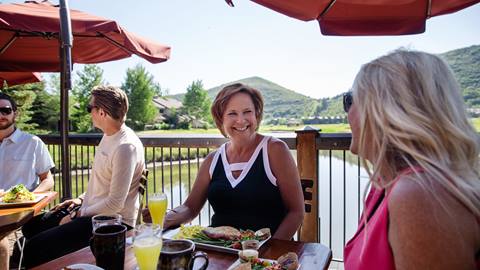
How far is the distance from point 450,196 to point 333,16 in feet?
7.89

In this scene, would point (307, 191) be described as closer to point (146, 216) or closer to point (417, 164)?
point (146, 216)

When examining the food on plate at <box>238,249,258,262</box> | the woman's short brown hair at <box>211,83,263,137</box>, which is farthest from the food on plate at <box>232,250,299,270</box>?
the woman's short brown hair at <box>211,83,263,137</box>

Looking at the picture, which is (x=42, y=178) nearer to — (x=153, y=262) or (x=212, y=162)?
(x=212, y=162)

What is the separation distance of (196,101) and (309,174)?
57.9 meters

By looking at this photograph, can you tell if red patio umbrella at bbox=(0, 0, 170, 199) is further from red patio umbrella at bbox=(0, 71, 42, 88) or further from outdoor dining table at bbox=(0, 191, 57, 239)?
outdoor dining table at bbox=(0, 191, 57, 239)

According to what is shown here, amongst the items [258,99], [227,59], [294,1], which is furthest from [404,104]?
[227,59]

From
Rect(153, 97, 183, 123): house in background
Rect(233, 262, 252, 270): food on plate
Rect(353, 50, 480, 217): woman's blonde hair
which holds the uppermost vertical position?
Rect(153, 97, 183, 123): house in background

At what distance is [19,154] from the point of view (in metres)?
3.21

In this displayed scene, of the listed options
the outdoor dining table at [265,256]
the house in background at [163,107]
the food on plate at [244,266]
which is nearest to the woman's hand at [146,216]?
the outdoor dining table at [265,256]

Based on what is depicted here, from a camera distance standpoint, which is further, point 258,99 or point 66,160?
point 66,160

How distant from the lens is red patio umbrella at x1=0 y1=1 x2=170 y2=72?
109 inches

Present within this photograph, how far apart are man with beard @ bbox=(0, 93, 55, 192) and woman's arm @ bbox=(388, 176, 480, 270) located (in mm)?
3193

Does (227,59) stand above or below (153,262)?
above

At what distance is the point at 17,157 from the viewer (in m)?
3.20
